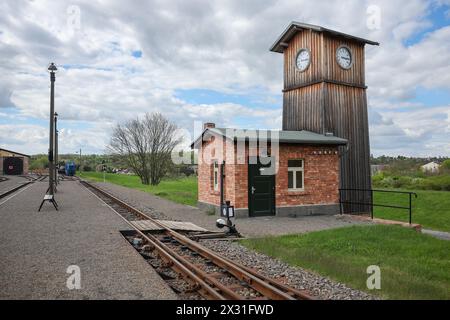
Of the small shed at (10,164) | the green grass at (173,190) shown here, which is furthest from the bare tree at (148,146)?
the small shed at (10,164)

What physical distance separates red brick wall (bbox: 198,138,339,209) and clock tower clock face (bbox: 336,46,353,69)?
14.7ft

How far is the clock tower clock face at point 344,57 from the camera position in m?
17.8

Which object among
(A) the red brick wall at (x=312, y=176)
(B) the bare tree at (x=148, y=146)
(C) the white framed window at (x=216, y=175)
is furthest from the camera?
(B) the bare tree at (x=148, y=146)

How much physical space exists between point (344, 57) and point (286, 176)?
7.05 meters

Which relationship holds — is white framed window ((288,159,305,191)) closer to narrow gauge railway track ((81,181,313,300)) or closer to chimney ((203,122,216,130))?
chimney ((203,122,216,130))

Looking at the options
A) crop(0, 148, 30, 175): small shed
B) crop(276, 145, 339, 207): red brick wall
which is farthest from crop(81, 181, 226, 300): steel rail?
crop(0, 148, 30, 175): small shed

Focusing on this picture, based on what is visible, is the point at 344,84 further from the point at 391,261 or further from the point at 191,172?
the point at 191,172

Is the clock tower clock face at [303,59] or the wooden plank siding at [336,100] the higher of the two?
the clock tower clock face at [303,59]

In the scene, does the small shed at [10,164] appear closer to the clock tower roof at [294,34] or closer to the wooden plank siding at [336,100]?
the clock tower roof at [294,34]

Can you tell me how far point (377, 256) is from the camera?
8883 millimetres

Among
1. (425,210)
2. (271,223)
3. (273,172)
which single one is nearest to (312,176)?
(273,172)

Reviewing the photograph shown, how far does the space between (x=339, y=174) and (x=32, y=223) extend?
12.4 m

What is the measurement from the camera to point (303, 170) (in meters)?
15.6
